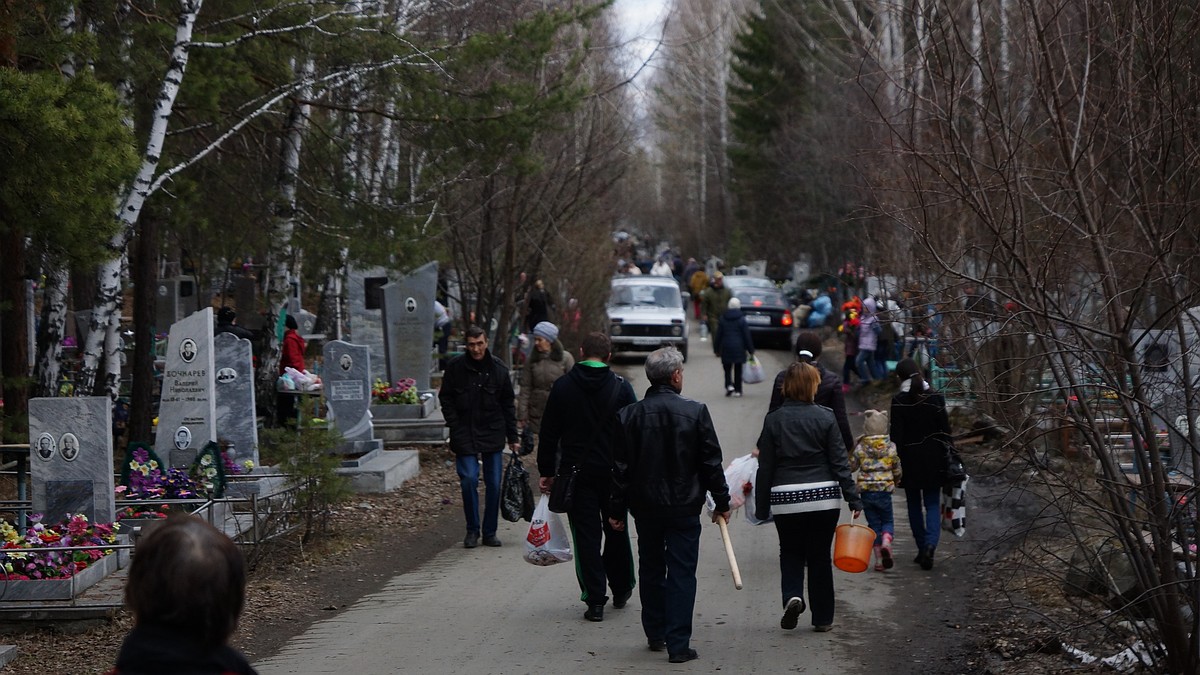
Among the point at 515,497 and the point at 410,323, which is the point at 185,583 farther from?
the point at 410,323

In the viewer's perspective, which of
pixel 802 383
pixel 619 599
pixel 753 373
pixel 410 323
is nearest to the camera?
pixel 802 383

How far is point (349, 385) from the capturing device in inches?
604

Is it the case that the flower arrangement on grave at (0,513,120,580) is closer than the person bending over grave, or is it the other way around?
the person bending over grave

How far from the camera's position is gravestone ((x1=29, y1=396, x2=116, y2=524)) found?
31.2 feet

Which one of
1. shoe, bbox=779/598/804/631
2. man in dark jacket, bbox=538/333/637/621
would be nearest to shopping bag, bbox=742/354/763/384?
man in dark jacket, bbox=538/333/637/621

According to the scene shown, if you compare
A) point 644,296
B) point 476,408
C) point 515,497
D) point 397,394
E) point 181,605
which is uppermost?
point 644,296

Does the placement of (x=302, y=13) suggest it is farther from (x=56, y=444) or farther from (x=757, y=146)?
(x=757, y=146)

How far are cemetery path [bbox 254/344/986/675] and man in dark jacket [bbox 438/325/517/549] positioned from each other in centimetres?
83

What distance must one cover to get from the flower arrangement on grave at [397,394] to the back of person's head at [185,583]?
1479 cm

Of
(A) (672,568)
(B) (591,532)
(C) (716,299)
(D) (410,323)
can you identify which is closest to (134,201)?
(B) (591,532)

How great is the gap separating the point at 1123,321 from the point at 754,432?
39.7ft

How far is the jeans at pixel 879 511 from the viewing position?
998 cm

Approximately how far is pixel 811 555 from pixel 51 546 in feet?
16.5

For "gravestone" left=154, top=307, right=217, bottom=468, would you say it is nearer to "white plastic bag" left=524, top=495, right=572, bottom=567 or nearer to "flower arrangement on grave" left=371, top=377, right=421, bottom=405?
"white plastic bag" left=524, top=495, right=572, bottom=567
